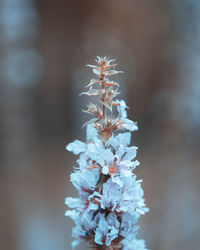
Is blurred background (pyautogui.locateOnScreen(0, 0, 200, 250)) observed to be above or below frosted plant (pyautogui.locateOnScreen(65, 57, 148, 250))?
above

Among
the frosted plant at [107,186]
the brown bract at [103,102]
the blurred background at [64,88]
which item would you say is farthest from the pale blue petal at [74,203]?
the blurred background at [64,88]

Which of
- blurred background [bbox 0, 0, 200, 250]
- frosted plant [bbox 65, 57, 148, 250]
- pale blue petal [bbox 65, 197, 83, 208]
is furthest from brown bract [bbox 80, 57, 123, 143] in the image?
blurred background [bbox 0, 0, 200, 250]

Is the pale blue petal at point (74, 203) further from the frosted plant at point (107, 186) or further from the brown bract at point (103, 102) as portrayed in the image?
the brown bract at point (103, 102)

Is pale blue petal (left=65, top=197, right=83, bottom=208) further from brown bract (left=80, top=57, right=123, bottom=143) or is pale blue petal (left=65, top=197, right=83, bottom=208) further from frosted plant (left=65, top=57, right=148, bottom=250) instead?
brown bract (left=80, top=57, right=123, bottom=143)

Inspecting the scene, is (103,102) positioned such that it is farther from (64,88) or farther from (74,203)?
(64,88)

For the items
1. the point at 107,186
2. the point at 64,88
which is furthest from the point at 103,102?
the point at 64,88
